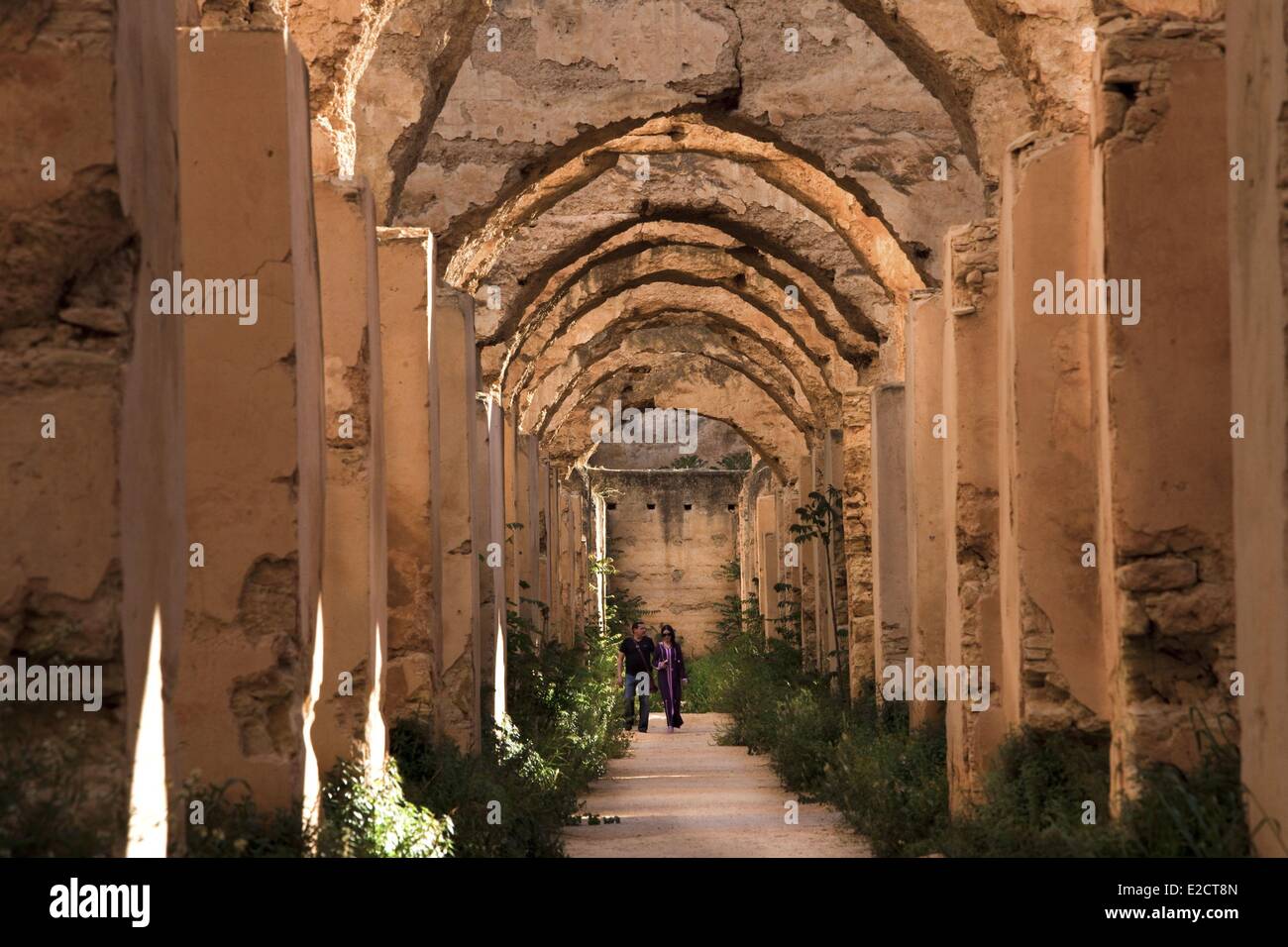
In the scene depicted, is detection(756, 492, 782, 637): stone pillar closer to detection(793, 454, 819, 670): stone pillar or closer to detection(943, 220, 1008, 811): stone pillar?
detection(793, 454, 819, 670): stone pillar

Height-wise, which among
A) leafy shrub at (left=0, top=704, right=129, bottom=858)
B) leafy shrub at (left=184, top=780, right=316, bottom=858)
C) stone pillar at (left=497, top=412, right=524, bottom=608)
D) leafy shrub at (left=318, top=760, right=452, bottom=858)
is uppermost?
stone pillar at (left=497, top=412, right=524, bottom=608)

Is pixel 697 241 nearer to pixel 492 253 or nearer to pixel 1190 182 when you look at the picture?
pixel 492 253

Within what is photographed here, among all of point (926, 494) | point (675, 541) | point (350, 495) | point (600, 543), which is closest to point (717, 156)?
point (926, 494)

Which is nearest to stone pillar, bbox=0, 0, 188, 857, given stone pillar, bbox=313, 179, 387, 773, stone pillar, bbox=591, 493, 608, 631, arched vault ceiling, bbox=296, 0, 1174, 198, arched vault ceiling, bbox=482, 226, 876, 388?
stone pillar, bbox=313, 179, 387, 773

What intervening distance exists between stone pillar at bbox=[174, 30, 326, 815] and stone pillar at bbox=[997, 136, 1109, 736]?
10.0 feet

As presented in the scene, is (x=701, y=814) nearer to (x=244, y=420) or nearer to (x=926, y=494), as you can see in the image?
(x=926, y=494)

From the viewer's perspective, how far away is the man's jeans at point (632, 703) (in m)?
19.7

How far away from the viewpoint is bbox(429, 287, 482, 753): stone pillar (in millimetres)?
9914

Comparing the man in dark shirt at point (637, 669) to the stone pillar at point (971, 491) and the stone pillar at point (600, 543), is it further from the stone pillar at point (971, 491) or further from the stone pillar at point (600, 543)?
the stone pillar at point (971, 491)

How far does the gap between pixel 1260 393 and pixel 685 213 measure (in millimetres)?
12761

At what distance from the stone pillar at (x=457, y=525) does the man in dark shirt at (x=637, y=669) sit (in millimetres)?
9106

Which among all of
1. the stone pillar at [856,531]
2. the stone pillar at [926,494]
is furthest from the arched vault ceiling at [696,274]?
the stone pillar at [926,494]

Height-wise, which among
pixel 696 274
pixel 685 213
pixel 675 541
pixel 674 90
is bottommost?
pixel 675 541

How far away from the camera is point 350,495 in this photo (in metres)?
7.24
